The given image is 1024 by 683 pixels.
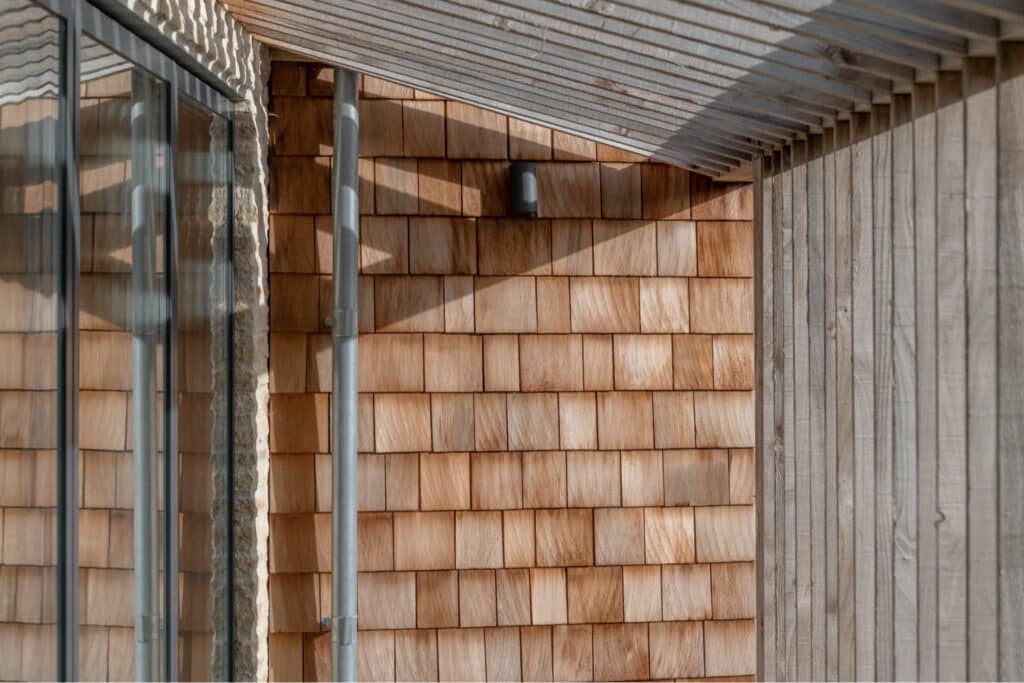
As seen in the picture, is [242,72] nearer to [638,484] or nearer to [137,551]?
[137,551]

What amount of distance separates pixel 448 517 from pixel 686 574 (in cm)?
101

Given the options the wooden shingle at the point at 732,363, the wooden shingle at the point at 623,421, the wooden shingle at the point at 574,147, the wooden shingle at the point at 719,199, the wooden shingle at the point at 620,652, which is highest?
the wooden shingle at the point at 574,147

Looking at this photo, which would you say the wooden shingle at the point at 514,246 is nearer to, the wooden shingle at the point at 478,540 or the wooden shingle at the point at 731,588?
the wooden shingle at the point at 478,540

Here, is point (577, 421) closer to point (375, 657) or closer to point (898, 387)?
point (375, 657)

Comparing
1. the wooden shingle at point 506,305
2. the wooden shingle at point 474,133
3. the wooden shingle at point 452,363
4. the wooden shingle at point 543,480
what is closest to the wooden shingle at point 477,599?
the wooden shingle at point 543,480

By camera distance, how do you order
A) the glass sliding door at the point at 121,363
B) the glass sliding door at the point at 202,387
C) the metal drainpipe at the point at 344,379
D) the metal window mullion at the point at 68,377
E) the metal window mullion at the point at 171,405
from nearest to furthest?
the metal window mullion at the point at 68,377 < the glass sliding door at the point at 121,363 < the metal window mullion at the point at 171,405 < the glass sliding door at the point at 202,387 < the metal drainpipe at the point at 344,379

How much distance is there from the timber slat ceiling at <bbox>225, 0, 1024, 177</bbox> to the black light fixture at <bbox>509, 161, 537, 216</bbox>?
26 cm

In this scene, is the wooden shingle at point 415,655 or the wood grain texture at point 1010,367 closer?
the wood grain texture at point 1010,367

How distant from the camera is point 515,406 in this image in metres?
3.77

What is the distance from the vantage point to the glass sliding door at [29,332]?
1858mm

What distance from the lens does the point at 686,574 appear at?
383 cm

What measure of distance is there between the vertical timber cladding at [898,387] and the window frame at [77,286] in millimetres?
1809

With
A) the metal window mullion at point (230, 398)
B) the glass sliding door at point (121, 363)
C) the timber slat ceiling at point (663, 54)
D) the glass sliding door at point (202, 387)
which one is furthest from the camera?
the metal window mullion at point (230, 398)

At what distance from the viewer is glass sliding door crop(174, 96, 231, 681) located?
2.90m
